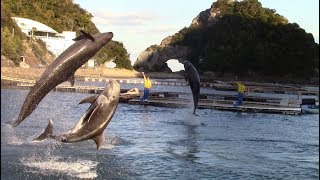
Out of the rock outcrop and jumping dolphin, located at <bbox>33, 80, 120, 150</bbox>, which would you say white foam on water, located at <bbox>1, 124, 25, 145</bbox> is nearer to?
jumping dolphin, located at <bbox>33, 80, 120, 150</bbox>

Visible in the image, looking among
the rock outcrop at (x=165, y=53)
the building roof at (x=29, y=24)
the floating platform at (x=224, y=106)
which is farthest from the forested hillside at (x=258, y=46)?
the floating platform at (x=224, y=106)

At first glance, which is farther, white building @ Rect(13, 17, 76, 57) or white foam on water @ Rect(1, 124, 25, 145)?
white building @ Rect(13, 17, 76, 57)

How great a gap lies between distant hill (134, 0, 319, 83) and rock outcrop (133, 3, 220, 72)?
0.35m

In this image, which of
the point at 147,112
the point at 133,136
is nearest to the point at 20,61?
the point at 147,112

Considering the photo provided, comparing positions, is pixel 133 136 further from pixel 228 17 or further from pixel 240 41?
pixel 228 17

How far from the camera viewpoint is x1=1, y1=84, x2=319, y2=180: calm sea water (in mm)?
14945

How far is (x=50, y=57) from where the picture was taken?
104 m

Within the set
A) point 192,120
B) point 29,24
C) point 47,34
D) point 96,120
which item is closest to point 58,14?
Result: point 47,34

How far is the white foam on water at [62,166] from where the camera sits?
14.2m

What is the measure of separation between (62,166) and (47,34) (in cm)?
9510

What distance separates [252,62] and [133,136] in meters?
113

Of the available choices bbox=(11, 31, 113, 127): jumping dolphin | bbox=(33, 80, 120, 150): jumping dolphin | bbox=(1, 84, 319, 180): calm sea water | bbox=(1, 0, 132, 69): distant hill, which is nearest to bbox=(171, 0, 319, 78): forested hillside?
bbox=(1, 0, 132, 69): distant hill

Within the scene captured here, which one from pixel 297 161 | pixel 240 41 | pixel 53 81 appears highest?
pixel 240 41

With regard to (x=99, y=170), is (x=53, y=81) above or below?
above
